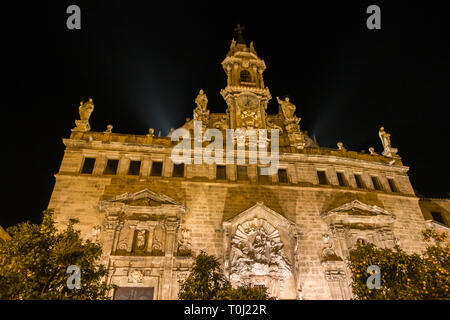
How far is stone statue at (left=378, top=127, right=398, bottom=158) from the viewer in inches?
1060

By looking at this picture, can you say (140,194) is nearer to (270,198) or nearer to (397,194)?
(270,198)

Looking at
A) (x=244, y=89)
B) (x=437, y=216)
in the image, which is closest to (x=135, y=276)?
(x=244, y=89)

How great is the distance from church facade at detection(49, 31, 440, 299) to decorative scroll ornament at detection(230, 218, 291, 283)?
64mm

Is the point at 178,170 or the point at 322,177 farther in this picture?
the point at 322,177

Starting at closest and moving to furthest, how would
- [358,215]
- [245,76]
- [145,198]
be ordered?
[145,198], [358,215], [245,76]

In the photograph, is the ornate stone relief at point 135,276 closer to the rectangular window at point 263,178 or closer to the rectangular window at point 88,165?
the rectangular window at point 88,165

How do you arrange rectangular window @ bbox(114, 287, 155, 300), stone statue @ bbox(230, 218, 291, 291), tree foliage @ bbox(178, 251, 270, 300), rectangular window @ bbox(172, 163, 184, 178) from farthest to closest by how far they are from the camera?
rectangular window @ bbox(172, 163, 184, 178), stone statue @ bbox(230, 218, 291, 291), rectangular window @ bbox(114, 287, 155, 300), tree foliage @ bbox(178, 251, 270, 300)

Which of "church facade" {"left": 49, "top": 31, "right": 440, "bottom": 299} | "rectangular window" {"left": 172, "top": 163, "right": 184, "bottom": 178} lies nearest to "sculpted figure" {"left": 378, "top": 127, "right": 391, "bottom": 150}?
"church facade" {"left": 49, "top": 31, "right": 440, "bottom": 299}

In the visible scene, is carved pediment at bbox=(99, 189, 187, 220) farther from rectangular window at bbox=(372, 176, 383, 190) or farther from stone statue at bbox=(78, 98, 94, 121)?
rectangular window at bbox=(372, 176, 383, 190)

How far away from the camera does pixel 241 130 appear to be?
2448 cm

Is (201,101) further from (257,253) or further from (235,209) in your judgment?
(257,253)

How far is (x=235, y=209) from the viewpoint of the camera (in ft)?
67.7

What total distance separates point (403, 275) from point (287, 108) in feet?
56.3
